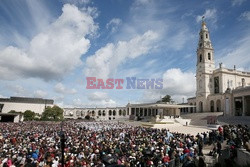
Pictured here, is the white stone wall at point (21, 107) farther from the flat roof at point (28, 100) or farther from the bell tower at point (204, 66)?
the bell tower at point (204, 66)

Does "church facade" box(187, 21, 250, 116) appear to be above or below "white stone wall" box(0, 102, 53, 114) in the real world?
above

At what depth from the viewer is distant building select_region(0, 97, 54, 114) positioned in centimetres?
9969

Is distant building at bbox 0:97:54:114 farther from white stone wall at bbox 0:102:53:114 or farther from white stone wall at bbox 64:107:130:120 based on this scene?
white stone wall at bbox 64:107:130:120

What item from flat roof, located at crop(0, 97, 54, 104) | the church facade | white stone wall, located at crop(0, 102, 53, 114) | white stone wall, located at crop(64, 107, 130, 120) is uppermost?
the church facade

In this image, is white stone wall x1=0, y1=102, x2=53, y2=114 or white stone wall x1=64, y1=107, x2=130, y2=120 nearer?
white stone wall x1=0, y1=102, x2=53, y2=114

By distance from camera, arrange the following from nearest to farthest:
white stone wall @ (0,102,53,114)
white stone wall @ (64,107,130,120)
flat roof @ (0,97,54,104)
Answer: white stone wall @ (0,102,53,114)
flat roof @ (0,97,54,104)
white stone wall @ (64,107,130,120)

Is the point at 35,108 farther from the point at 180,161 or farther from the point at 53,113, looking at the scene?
the point at 180,161

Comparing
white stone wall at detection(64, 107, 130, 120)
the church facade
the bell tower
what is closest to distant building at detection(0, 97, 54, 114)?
white stone wall at detection(64, 107, 130, 120)

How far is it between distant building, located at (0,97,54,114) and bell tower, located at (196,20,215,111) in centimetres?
7391

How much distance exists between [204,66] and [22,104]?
92.1 meters

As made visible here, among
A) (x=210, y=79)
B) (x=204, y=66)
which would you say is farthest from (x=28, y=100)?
(x=210, y=79)

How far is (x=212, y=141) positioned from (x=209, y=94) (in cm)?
3982

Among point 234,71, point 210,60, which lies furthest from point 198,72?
point 234,71

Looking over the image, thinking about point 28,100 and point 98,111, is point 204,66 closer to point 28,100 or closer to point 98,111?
point 98,111
